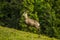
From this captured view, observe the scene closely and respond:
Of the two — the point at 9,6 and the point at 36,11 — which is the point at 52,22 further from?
the point at 9,6

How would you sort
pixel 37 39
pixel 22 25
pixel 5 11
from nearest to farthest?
1. pixel 37 39
2. pixel 22 25
3. pixel 5 11

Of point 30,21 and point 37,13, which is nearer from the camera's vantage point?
point 30,21

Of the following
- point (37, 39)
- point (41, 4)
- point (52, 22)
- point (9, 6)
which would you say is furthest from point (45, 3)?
point (37, 39)

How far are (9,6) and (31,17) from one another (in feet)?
5.59

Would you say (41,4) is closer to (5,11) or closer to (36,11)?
(36,11)

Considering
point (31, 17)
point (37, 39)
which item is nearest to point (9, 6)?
point (31, 17)

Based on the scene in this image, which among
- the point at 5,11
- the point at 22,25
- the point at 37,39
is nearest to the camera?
the point at 37,39

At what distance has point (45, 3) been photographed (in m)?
16.4

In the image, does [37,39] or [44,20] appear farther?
[44,20]

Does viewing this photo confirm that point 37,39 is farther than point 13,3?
No

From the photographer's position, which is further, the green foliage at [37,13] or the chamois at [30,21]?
the green foliage at [37,13]

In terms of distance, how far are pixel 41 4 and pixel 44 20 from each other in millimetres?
1110

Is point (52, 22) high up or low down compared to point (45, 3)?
down

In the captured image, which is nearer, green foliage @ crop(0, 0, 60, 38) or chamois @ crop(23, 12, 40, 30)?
chamois @ crop(23, 12, 40, 30)
